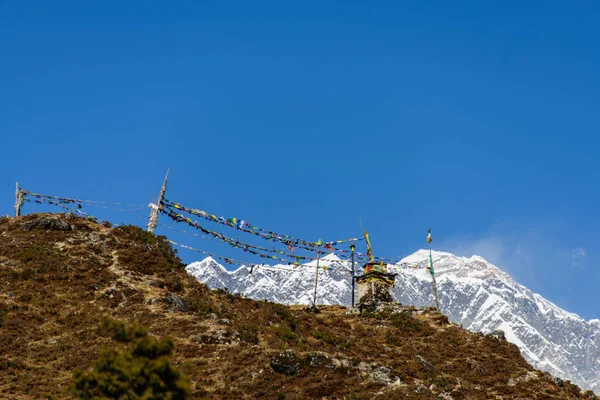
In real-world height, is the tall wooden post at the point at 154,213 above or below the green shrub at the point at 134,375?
above

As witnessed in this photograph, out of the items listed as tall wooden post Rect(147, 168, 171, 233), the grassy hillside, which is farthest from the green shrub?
tall wooden post Rect(147, 168, 171, 233)

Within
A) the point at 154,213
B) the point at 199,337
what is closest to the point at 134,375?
the point at 199,337

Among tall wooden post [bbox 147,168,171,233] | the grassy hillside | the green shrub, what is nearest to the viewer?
the green shrub

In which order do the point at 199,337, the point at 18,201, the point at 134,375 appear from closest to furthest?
the point at 134,375 < the point at 199,337 < the point at 18,201

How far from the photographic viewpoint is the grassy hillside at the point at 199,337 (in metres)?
31.0

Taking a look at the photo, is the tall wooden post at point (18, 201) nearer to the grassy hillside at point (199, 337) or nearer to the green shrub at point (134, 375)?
the grassy hillside at point (199, 337)

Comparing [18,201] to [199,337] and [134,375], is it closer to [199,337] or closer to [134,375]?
[199,337]

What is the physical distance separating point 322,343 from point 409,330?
12.8 meters

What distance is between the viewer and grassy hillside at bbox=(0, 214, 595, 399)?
31047 millimetres

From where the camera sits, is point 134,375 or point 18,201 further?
point 18,201

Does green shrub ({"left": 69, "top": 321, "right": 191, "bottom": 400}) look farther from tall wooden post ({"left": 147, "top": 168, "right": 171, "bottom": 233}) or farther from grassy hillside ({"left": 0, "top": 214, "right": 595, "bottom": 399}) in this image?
tall wooden post ({"left": 147, "top": 168, "right": 171, "bottom": 233})

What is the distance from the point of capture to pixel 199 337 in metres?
35.0

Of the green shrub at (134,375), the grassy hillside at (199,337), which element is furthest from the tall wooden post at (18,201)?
the green shrub at (134,375)

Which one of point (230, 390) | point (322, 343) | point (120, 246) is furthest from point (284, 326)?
point (120, 246)
